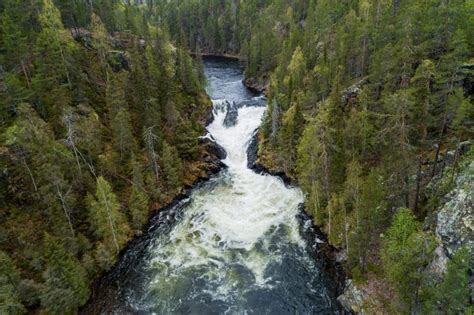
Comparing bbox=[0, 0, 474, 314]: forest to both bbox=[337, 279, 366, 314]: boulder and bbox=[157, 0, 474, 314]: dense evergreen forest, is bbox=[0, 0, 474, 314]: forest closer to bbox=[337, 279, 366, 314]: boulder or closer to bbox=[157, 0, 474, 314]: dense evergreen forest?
bbox=[157, 0, 474, 314]: dense evergreen forest

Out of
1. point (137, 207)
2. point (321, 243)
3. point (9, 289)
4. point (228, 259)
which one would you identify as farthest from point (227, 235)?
point (9, 289)

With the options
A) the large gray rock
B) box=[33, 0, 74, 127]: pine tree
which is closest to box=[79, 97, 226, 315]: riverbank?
box=[33, 0, 74, 127]: pine tree

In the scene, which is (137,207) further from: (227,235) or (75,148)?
(227,235)

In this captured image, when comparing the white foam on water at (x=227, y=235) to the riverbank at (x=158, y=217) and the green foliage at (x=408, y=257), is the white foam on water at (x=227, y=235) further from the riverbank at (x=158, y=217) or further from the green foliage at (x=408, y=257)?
the green foliage at (x=408, y=257)

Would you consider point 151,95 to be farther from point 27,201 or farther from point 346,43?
point 346,43

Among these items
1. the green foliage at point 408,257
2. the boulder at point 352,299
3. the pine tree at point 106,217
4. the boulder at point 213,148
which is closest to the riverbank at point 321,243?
the boulder at point 352,299
